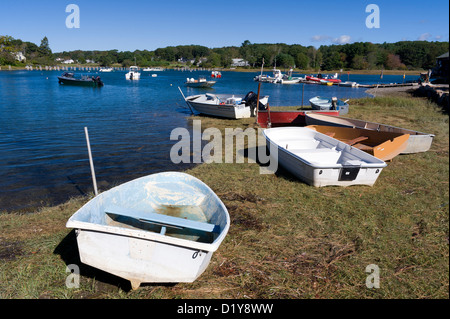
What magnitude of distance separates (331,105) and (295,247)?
16500 mm

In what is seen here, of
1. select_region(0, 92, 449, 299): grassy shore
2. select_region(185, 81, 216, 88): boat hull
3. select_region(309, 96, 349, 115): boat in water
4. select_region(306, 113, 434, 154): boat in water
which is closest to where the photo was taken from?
select_region(0, 92, 449, 299): grassy shore

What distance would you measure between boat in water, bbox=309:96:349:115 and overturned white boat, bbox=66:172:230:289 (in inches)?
624

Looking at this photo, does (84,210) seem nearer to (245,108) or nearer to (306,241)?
(306,241)

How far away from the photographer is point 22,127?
17828mm

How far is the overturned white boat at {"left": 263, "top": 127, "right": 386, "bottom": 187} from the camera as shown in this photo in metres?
7.41

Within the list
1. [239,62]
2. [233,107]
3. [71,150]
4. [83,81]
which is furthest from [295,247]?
[239,62]

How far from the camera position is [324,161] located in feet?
29.6

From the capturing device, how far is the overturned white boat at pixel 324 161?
292 inches
